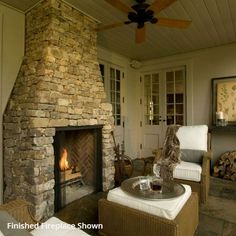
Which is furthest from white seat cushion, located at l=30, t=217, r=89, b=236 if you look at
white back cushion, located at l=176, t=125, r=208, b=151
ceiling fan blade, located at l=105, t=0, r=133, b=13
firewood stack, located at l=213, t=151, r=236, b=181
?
firewood stack, located at l=213, t=151, r=236, b=181

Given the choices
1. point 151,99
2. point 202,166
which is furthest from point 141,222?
point 151,99

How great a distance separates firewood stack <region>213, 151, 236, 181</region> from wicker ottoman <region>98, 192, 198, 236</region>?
2.10 meters

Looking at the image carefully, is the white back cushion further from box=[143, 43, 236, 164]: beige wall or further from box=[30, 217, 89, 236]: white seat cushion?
box=[30, 217, 89, 236]: white seat cushion

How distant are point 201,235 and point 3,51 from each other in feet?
9.98

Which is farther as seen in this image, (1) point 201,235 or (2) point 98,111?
(2) point 98,111

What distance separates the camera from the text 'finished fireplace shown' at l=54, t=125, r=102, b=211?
294 cm

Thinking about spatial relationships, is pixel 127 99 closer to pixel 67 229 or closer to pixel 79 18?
pixel 79 18

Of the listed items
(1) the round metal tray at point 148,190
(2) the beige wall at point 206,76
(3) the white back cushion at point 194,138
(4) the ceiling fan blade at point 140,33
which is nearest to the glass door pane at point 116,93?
(2) the beige wall at point 206,76

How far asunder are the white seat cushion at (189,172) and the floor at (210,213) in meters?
0.36

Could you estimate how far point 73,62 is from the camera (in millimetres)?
2688

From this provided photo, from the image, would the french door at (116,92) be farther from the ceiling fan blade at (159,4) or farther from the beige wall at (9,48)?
the ceiling fan blade at (159,4)

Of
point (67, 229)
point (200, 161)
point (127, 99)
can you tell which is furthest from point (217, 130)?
point (67, 229)

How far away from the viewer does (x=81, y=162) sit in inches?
132

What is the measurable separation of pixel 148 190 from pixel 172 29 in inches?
105
